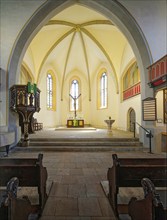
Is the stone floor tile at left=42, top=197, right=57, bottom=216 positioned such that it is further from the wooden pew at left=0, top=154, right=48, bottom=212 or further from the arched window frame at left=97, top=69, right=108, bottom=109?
the arched window frame at left=97, top=69, right=108, bottom=109

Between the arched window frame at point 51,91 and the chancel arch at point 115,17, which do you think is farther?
the arched window frame at point 51,91

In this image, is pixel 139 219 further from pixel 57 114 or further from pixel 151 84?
pixel 57 114

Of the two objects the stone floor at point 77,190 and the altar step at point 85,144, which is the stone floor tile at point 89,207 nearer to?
the stone floor at point 77,190

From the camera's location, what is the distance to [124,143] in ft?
23.0

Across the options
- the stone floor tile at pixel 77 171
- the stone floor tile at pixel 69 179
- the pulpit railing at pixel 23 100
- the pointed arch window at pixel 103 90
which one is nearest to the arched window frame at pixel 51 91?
the pointed arch window at pixel 103 90

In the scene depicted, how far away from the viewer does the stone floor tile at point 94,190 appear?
3.04m

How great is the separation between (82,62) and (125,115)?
23.6 ft

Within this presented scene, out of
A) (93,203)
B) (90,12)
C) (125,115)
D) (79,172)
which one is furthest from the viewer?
(125,115)

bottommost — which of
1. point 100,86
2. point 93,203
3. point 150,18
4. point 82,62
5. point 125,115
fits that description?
point 93,203

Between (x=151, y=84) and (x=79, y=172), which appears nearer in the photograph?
(x=79, y=172)

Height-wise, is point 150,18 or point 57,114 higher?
point 150,18

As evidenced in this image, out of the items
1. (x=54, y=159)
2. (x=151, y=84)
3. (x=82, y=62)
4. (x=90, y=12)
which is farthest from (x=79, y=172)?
(x=82, y=62)

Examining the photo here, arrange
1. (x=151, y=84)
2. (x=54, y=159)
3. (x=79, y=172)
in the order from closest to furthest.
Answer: (x=79, y=172) < (x=54, y=159) < (x=151, y=84)

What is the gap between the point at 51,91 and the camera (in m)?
15.4
